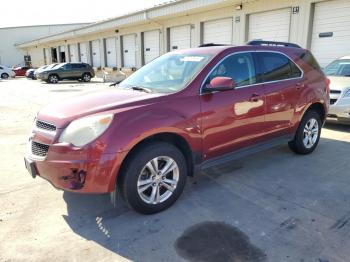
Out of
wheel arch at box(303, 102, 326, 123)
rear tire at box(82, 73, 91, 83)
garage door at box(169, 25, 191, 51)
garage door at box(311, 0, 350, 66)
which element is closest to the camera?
wheel arch at box(303, 102, 326, 123)

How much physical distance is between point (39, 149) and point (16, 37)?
→ 193 feet

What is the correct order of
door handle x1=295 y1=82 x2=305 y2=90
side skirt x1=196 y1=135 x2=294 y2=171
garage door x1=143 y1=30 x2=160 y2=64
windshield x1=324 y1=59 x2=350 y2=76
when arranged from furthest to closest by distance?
garage door x1=143 y1=30 x2=160 y2=64
windshield x1=324 y1=59 x2=350 y2=76
door handle x1=295 y1=82 x2=305 y2=90
side skirt x1=196 y1=135 x2=294 y2=171

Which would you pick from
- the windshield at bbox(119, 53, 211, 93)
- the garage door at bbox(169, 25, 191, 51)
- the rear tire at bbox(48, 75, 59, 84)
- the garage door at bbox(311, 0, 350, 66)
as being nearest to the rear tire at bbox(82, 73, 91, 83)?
the rear tire at bbox(48, 75, 59, 84)

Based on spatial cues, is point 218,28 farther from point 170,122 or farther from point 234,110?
point 170,122

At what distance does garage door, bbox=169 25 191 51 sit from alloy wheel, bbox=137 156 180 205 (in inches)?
614

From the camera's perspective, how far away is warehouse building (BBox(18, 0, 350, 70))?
11758 millimetres

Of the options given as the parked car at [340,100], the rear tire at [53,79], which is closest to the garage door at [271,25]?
the parked car at [340,100]

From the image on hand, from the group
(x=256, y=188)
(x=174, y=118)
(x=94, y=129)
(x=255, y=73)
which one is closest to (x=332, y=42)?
(x=255, y=73)

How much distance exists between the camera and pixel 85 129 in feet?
10.2

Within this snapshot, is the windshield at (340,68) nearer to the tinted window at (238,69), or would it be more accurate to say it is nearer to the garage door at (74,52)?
the tinted window at (238,69)

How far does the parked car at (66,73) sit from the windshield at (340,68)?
20.6 metres

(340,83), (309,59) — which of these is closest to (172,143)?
(309,59)

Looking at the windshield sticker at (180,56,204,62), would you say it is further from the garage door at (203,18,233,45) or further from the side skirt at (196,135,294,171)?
the garage door at (203,18,233,45)

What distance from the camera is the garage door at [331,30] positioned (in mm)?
11172
